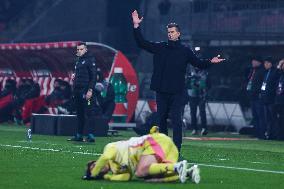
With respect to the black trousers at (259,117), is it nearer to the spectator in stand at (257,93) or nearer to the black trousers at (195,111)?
the spectator in stand at (257,93)

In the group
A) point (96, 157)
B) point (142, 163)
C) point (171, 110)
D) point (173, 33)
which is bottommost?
point (96, 157)

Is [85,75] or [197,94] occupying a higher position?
[85,75]

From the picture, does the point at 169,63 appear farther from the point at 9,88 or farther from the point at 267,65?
the point at 9,88

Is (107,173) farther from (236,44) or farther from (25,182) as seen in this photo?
(236,44)

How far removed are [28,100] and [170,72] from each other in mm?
17559

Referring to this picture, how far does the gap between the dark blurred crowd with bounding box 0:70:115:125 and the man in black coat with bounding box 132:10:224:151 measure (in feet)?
43.3

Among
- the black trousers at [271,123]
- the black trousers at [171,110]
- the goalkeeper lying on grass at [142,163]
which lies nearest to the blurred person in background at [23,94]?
the black trousers at [271,123]

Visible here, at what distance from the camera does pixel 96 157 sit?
18.7 meters

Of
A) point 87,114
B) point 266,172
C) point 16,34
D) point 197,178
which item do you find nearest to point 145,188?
point 197,178

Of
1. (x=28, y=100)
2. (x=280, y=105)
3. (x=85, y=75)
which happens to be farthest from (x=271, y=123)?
(x=28, y=100)

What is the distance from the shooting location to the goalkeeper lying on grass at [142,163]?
13977 millimetres

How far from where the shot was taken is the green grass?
14070 millimetres

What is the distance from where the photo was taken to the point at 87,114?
2522 cm

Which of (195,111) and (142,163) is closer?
(142,163)
